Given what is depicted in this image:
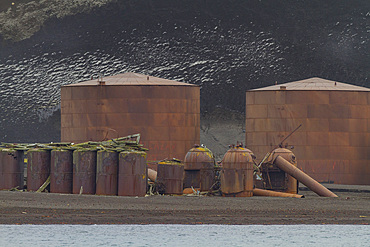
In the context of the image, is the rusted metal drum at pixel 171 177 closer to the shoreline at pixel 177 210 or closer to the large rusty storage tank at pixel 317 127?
the shoreline at pixel 177 210

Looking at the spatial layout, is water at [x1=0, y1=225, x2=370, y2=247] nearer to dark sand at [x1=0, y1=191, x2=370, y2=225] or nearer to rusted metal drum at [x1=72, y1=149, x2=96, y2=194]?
dark sand at [x1=0, y1=191, x2=370, y2=225]

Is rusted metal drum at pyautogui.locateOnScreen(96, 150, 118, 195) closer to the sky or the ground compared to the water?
closer to the sky

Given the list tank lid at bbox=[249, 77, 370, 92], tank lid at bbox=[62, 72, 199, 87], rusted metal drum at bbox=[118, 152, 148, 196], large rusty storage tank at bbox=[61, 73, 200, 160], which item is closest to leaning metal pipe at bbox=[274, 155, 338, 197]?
rusted metal drum at bbox=[118, 152, 148, 196]

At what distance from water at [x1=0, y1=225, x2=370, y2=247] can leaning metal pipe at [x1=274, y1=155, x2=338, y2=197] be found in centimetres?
1220

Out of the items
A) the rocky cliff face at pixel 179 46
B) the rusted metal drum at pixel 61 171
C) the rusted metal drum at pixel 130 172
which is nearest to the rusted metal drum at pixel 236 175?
the rusted metal drum at pixel 130 172

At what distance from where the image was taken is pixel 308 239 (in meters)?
21.3

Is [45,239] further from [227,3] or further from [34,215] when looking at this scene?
[227,3]

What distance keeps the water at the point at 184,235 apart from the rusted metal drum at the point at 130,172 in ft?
31.1

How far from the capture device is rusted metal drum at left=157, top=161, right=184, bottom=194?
34906 mm

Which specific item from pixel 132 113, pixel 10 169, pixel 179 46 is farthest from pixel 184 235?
pixel 179 46

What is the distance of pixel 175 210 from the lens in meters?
28.4

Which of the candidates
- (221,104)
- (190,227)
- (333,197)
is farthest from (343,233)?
(221,104)

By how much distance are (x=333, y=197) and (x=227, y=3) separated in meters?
74.2

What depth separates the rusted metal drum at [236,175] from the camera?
34750mm
